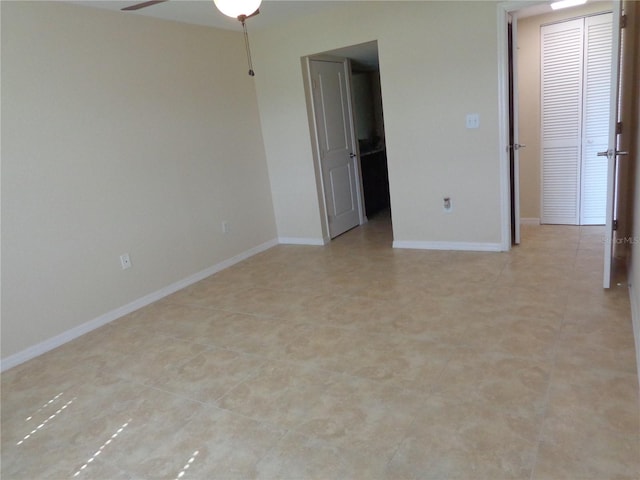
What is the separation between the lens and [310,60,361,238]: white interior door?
4750 millimetres

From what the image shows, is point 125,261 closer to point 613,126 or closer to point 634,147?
point 613,126

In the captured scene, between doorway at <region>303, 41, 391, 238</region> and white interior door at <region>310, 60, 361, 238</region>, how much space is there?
0.03ft

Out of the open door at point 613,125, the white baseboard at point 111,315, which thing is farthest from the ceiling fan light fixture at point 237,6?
the white baseboard at point 111,315

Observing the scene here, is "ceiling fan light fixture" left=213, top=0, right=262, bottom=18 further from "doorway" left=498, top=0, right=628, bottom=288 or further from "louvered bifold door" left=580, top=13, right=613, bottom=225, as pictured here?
"louvered bifold door" left=580, top=13, right=613, bottom=225

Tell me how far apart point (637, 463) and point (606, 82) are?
11.8 ft

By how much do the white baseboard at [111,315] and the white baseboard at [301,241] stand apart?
1.40 feet

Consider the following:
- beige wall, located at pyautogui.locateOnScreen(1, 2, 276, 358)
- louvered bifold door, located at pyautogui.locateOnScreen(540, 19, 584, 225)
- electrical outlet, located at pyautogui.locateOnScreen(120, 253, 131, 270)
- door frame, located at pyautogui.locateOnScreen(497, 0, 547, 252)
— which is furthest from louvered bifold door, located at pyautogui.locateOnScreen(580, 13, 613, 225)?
electrical outlet, located at pyautogui.locateOnScreen(120, 253, 131, 270)

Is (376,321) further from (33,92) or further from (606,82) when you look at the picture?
(606,82)

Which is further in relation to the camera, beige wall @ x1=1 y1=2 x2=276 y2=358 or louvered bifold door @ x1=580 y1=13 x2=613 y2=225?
louvered bifold door @ x1=580 y1=13 x2=613 y2=225

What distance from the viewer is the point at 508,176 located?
3.80m

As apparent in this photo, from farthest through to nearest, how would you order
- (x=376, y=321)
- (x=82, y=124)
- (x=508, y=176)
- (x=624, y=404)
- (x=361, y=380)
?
(x=508, y=176)
(x=82, y=124)
(x=376, y=321)
(x=361, y=380)
(x=624, y=404)

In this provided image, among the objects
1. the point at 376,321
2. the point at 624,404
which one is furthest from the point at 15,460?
the point at 624,404

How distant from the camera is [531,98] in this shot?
436cm

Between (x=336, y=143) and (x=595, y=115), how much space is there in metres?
2.51
